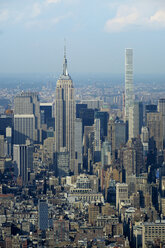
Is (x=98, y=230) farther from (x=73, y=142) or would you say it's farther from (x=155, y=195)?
(x=73, y=142)

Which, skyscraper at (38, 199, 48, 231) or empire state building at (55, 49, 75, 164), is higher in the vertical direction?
empire state building at (55, 49, 75, 164)

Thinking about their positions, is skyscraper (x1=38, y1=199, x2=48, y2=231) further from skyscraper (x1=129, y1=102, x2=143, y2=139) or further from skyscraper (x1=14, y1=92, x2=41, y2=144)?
skyscraper (x1=129, y1=102, x2=143, y2=139)

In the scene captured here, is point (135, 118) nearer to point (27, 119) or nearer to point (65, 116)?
point (65, 116)

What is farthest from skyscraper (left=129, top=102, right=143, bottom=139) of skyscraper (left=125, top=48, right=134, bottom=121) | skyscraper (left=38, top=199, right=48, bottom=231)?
skyscraper (left=38, top=199, right=48, bottom=231)

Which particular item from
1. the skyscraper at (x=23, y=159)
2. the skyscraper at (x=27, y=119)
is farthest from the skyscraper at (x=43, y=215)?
the skyscraper at (x=27, y=119)

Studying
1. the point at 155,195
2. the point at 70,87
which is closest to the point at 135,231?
the point at 155,195

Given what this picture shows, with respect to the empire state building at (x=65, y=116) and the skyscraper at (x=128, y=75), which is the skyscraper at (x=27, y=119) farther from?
the skyscraper at (x=128, y=75)

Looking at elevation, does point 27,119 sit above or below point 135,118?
below

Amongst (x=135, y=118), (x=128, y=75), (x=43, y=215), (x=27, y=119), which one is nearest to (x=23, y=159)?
(x=128, y=75)
